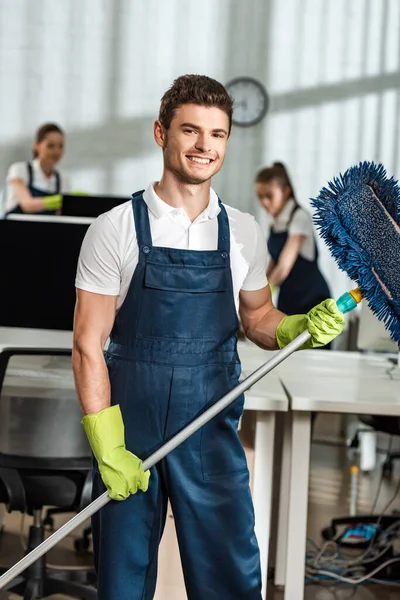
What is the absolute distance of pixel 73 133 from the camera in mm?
6750

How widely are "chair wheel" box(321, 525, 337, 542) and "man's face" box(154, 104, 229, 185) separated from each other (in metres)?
2.15

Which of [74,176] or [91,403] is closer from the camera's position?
[91,403]

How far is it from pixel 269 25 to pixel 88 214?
3.16 metres

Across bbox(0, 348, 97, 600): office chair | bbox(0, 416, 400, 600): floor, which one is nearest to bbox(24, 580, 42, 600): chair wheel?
bbox(0, 348, 97, 600): office chair

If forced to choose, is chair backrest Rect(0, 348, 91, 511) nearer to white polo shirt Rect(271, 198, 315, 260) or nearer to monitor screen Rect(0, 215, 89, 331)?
monitor screen Rect(0, 215, 89, 331)

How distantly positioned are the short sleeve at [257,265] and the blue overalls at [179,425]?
0.33ft

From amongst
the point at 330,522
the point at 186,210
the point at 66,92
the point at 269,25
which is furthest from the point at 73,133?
the point at 186,210

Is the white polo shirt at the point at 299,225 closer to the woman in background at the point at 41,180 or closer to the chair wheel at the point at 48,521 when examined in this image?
the woman in background at the point at 41,180

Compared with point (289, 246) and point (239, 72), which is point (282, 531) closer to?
point (289, 246)

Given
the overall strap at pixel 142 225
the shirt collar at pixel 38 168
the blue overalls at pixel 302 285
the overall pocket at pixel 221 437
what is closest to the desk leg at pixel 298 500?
the overall pocket at pixel 221 437

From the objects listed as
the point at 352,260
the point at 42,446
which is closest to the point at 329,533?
the point at 42,446

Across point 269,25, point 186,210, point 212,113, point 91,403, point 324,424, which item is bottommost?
point 324,424

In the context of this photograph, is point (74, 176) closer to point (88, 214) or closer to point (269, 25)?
point (269, 25)

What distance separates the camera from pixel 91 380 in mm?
1776
